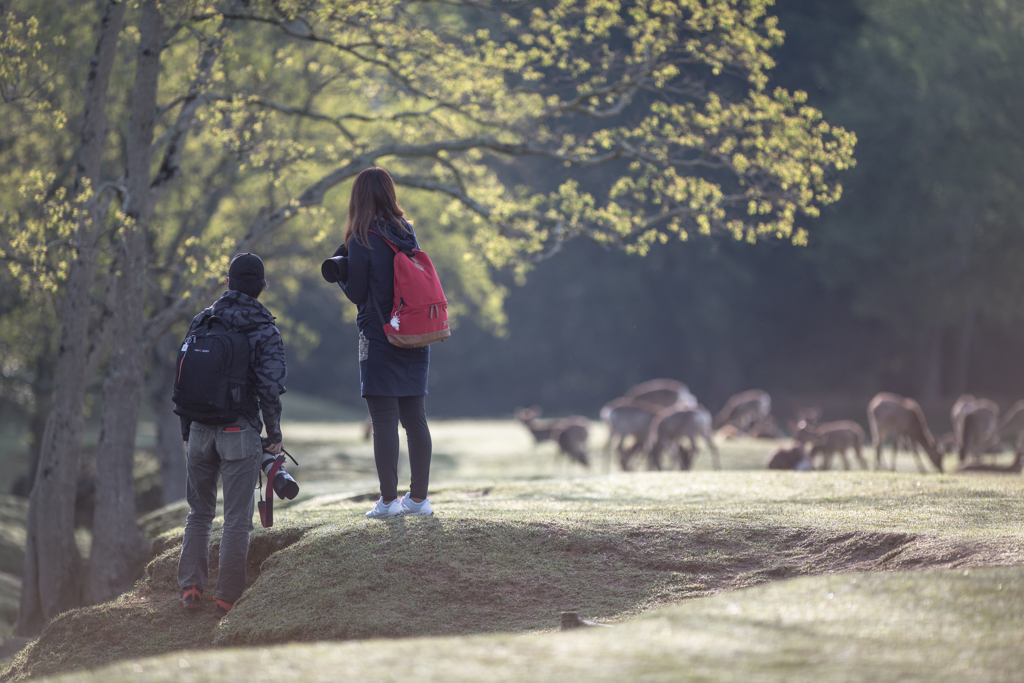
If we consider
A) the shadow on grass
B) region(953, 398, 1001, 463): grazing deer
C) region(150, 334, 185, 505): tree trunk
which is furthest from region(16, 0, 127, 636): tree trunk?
region(953, 398, 1001, 463): grazing deer

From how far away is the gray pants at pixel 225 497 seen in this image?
5973 mm

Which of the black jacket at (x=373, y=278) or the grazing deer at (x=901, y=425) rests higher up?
the black jacket at (x=373, y=278)

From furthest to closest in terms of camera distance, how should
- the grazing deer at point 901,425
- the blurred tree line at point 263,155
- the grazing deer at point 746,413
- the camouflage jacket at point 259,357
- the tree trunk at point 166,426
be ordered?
the grazing deer at point 746,413 < the grazing deer at point 901,425 < the tree trunk at point 166,426 < the blurred tree line at point 263,155 < the camouflage jacket at point 259,357

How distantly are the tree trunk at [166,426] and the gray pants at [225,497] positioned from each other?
9.58 metres

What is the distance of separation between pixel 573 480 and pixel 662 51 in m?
5.08

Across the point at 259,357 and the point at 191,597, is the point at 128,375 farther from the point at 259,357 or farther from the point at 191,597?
the point at 259,357

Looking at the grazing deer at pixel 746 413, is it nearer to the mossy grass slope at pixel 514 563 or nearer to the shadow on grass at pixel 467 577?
the mossy grass slope at pixel 514 563

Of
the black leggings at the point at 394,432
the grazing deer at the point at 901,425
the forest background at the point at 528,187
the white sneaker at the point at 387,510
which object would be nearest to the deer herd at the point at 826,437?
the grazing deer at the point at 901,425

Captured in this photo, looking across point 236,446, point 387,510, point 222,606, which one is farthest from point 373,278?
point 222,606

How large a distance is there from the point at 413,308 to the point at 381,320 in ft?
0.87

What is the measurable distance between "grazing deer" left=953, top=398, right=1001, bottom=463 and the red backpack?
13186mm

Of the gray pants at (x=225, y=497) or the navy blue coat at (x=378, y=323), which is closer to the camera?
→ the gray pants at (x=225, y=497)

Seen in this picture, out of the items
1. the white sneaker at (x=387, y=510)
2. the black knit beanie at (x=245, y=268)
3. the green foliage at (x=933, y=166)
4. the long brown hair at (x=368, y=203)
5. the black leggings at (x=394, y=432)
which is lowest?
the white sneaker at (x=387, y=510)

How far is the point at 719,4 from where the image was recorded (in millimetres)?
10219
